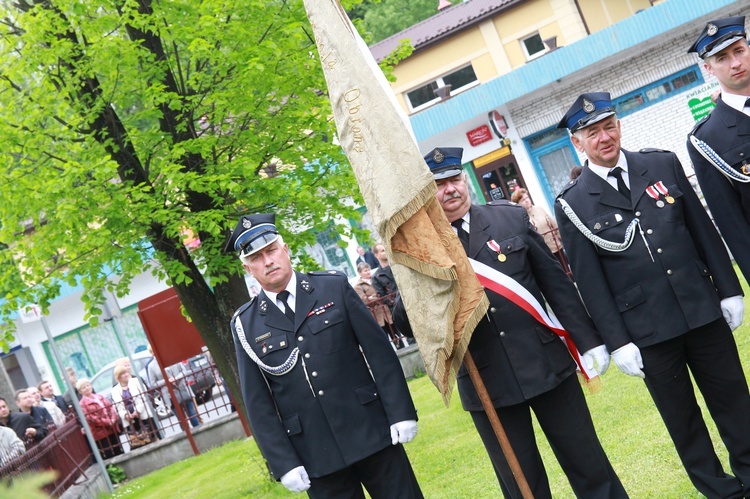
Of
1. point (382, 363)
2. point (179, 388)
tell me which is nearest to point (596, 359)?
point (382, 363)

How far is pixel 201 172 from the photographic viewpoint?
11344mm

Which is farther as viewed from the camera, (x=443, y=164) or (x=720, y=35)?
(x=443, y=164)

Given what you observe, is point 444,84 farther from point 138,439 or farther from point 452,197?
point 452,197

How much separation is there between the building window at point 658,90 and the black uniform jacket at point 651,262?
75.5ft

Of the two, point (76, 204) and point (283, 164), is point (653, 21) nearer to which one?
point (283, 164)

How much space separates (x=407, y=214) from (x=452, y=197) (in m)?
0.52

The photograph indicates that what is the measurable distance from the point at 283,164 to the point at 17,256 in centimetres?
329

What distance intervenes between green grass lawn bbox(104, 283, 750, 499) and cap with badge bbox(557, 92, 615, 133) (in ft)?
7.73

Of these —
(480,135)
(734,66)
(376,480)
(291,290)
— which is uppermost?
(480,135)

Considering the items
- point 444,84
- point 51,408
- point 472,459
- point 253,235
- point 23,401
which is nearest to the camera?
point 253,235

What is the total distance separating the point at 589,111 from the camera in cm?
582

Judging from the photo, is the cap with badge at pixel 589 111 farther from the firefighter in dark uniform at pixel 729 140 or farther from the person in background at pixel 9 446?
the person in background at pixel 9 446

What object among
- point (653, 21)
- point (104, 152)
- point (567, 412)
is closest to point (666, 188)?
point (567, 412)

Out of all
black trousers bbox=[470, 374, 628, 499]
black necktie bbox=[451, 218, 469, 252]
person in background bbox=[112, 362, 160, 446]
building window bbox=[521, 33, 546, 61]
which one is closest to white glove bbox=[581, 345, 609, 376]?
black trousers bbox=[470, 374, 628, 499]
